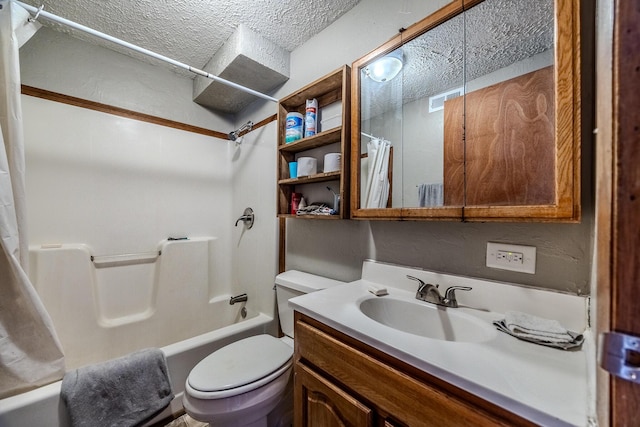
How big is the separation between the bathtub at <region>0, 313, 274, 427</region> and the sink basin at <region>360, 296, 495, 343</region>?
909 mm

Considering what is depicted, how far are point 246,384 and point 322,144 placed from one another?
3.96 feet

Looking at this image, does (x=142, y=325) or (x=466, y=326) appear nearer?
(x=466, y=326)

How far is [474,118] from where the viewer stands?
2.86ft

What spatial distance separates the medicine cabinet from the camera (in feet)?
2.15

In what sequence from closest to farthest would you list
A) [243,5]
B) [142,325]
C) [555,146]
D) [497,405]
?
[497,405], [555,146], [243,5], [142,325]

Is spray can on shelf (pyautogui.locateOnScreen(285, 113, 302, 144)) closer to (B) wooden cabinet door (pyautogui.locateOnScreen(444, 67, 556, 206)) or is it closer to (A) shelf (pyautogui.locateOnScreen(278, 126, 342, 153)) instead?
(A) shelf (pyautogui.locateOnScreen(278, 126, 342, 153))

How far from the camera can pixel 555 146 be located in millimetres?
666

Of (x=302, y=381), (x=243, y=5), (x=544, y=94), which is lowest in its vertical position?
(x=302, y=381)

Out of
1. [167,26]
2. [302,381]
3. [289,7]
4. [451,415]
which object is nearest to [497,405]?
[451,415]

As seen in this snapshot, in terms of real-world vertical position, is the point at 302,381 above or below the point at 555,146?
Answer: below

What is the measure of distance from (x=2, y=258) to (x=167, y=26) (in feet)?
4.63

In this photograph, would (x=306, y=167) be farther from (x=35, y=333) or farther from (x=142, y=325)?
(x=142, y=325)

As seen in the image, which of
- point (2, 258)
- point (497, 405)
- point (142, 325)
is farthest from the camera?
point (142, 325)

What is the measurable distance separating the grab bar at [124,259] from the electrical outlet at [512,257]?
2023 mm
